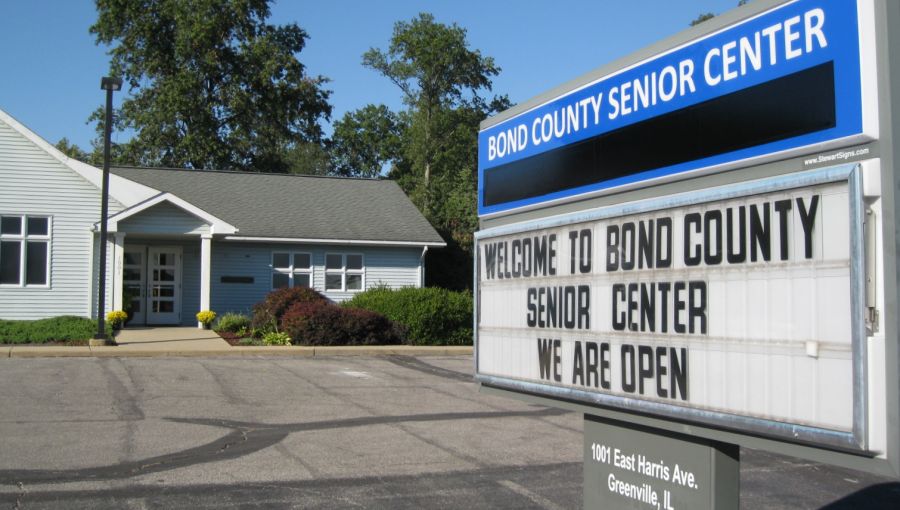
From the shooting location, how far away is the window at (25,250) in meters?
23.7

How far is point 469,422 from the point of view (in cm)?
1170

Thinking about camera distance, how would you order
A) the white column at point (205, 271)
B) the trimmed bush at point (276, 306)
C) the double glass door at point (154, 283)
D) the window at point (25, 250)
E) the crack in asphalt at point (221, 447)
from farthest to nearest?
the double glass door at point (154, 283), the white column at point (205, 271), the window at point (25, 250), the trimmed bush at point (276, 306), the crack in asphalt at point (221, 447)

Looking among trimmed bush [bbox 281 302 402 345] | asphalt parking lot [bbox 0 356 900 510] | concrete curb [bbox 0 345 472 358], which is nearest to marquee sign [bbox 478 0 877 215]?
asphalt parking lot [bbox 0 356 900 510]

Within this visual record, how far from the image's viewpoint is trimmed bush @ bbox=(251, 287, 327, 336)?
23.4 meters

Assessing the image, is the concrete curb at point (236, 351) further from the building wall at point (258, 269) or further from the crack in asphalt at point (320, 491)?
the crack in asphalt at point (320, 491)

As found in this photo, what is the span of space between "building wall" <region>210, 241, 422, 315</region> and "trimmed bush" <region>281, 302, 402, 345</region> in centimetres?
585

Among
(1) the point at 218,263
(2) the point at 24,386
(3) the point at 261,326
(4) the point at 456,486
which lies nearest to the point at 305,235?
(1) the point at 218,263

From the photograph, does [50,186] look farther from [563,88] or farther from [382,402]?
[563,88]

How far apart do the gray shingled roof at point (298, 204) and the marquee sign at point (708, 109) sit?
77.5 ft

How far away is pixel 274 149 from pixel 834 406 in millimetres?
48339

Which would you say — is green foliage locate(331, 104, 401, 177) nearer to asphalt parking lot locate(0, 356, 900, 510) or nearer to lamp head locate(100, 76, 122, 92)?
lamp head locate(100, 76, 122, 92)

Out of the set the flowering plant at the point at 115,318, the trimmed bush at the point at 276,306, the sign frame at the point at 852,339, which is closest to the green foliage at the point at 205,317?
the trimmed bush at the point at 276,306

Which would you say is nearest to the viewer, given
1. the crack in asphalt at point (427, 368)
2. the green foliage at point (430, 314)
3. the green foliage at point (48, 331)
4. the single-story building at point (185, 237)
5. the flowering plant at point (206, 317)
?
the crack in asphalt at point (427, 368)

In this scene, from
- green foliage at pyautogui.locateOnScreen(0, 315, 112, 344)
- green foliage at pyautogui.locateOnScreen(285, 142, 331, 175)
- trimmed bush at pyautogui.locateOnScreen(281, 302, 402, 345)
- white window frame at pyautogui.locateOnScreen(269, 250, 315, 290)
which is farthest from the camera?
green foliage at pyautogui.locateOnScreen(285, 142, 331, 175)
